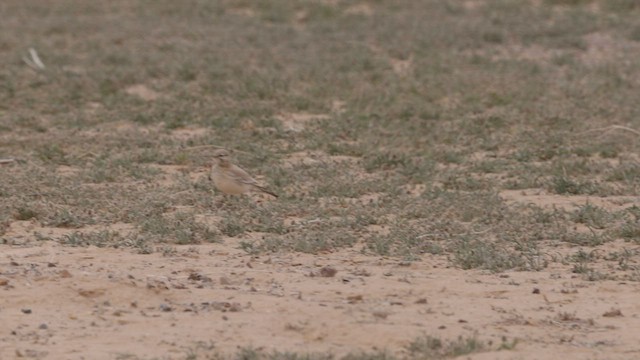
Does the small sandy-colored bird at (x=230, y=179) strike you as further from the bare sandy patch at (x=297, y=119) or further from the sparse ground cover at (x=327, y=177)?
the bare sandy patch at (x=297, y=119)

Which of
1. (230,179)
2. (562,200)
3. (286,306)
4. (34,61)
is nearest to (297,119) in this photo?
(230,179)

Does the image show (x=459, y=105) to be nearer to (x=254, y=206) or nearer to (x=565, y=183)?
(x=565, y=183)

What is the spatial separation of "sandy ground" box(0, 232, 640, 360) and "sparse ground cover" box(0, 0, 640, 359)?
2cm

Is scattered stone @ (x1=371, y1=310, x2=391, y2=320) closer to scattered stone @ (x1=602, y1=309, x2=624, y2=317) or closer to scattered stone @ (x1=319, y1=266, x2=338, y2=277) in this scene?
scattered stone @ (x1=319, y1=266, x2=338, y2=277)

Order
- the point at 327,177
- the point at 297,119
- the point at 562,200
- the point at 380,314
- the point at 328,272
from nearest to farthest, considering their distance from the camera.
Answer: the point at 380,314 < the point at 328,272 < the point at 562,200 < the point at 327,177 < the point at 297,119

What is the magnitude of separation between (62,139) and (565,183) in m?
4.30

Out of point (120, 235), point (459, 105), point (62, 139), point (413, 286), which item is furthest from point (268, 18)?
point (413, 286)

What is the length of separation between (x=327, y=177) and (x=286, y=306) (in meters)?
3.76

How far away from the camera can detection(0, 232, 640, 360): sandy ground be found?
679 cm

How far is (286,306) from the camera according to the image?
7273 millimetres

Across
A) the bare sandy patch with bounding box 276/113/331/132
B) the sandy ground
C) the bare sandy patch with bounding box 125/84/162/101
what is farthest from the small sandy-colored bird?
the bare sandy patch with bounding box 125/84/162/101

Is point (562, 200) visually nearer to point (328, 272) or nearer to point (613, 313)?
point (328, 272)

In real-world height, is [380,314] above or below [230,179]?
above

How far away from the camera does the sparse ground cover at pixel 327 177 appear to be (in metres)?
7.17
